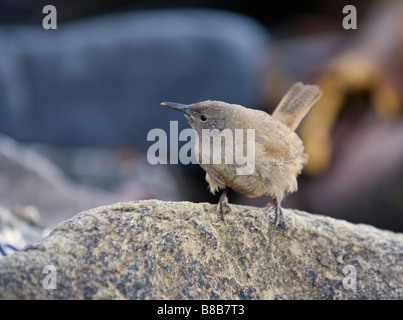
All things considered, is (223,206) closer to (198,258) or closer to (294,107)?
(198,258)

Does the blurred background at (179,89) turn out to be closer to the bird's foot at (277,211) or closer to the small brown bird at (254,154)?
the small brown bird at (254,154)

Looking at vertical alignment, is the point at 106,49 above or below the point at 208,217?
above

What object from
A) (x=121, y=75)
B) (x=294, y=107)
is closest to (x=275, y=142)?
(x=294, y=107)

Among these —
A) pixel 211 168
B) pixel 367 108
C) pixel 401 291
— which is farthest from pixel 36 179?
pixel 367 108

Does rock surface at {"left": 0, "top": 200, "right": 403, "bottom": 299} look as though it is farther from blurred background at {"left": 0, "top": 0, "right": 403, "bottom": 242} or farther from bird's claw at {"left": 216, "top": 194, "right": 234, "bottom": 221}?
blurred background at {"left": 0, "top": 0, "right": 403, "bottom": 242}
